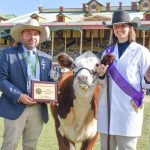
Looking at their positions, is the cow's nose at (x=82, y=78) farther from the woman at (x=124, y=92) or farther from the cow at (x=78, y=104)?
the woman at (x=124, y=92)

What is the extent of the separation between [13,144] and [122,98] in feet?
4.28

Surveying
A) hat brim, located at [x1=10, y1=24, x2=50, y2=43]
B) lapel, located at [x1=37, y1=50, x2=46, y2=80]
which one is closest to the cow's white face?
lapel, located at [x1=37, y1=50, x2=46, y2=80]

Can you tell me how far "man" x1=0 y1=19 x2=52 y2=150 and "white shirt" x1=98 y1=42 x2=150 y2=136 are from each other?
870 mm

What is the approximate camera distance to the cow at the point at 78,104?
4988 millimetres

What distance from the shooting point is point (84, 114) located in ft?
18.1

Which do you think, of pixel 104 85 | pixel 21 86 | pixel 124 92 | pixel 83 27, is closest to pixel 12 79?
pixel 21 86

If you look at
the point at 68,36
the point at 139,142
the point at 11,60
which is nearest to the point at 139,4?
the point at 68,36

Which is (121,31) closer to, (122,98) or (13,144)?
(122,98)

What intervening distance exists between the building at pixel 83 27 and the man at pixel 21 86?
1015 inches

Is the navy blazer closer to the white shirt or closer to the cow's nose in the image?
the cow's nose

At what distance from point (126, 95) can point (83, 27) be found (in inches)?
1268

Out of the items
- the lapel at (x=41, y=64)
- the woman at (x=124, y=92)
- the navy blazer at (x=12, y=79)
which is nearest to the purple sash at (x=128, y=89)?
the woman at (x=124, y=92)

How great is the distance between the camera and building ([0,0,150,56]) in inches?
1443

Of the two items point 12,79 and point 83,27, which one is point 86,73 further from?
point 83,27
